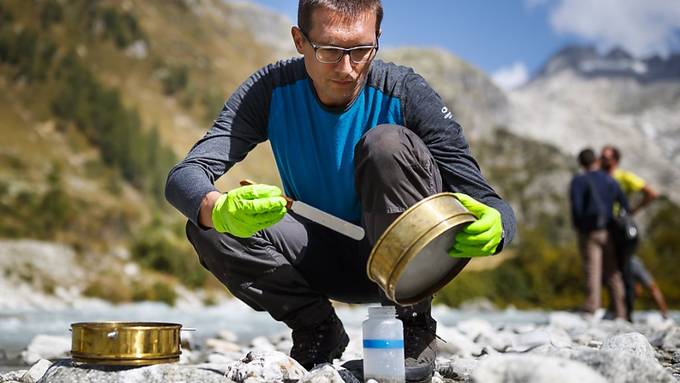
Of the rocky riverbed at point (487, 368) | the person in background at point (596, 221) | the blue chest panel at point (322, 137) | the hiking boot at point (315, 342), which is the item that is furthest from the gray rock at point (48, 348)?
the person in background at point (596, 221)

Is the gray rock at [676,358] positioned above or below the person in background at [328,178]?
below

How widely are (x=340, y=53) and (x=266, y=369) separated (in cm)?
116

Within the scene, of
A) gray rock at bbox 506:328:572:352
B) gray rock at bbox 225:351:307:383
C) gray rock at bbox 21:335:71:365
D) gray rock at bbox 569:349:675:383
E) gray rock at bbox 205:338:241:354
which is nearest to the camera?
gray rock at bbox 569:349:675:383

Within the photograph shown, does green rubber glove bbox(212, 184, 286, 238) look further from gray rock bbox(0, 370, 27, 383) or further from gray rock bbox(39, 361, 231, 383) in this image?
gray rock bbox(0, 370, 27, 383)

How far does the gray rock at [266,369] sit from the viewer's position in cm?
261

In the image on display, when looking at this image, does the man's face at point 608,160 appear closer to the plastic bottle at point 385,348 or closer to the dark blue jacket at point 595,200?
the dark blue jacket at point 595,200

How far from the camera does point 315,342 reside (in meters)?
3.04

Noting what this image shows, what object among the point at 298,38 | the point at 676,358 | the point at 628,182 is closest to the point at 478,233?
the point at 298,38

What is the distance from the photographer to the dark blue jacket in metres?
8.27

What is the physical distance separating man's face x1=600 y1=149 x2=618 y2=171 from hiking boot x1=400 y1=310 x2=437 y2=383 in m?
6.44

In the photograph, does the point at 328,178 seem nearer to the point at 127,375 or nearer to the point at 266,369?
the point at 266,369

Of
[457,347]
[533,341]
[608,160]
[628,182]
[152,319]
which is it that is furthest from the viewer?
[152,319]

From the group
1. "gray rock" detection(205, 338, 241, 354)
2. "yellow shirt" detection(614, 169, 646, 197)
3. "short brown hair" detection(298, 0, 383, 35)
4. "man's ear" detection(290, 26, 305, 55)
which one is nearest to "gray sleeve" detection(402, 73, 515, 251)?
"short brown hair" detection(298, 0, 383, 35)

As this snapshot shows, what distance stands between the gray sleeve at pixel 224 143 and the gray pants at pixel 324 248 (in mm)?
198
